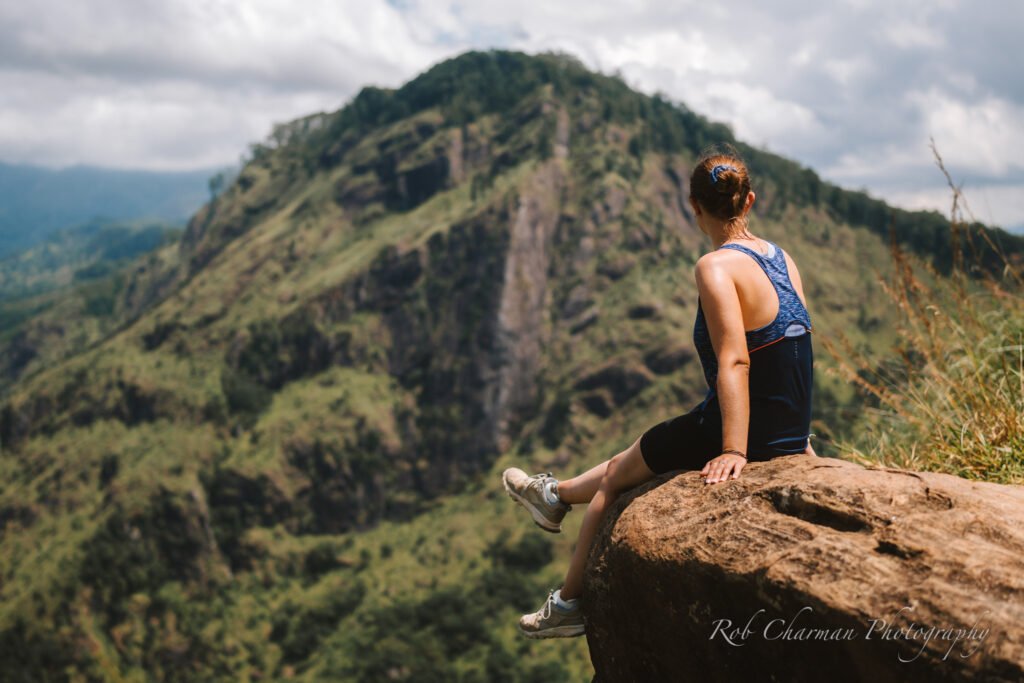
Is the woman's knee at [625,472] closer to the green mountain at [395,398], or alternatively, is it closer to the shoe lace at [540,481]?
the shoe lace at [540,481]

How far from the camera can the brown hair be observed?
15.6 ft

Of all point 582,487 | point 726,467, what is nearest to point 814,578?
point 726,467

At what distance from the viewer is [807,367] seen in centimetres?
466

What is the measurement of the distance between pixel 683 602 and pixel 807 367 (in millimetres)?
1679

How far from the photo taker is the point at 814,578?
3.69 metres

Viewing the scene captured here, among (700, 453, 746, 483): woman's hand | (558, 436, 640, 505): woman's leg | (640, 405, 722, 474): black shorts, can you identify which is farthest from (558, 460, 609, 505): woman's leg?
(700, 453, 746, 483): woman's hand

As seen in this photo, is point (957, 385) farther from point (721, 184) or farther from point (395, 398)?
point (395, 398)

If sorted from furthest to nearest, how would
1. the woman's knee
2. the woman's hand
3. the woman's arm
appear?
1. the woman's knee
2. the woman's hand
3. the woman's arm

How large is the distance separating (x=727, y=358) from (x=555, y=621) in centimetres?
245

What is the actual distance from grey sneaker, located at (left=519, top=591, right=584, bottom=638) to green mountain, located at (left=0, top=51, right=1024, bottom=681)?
81262 millimetres

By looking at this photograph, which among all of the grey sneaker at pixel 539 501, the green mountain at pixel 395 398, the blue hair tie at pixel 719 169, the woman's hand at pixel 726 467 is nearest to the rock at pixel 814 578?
the woman's hand at pixel 726 467

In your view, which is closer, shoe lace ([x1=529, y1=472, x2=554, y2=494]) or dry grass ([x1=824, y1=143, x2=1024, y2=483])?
dry grass ([x1=824, y1=143, x2=1024, y2=483])

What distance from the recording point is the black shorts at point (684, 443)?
15.6 ft

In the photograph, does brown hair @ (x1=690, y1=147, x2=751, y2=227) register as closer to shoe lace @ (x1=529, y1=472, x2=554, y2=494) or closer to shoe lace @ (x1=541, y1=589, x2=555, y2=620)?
shoe lace @ (x1=529, y1=472, x2=554, y2=494)
